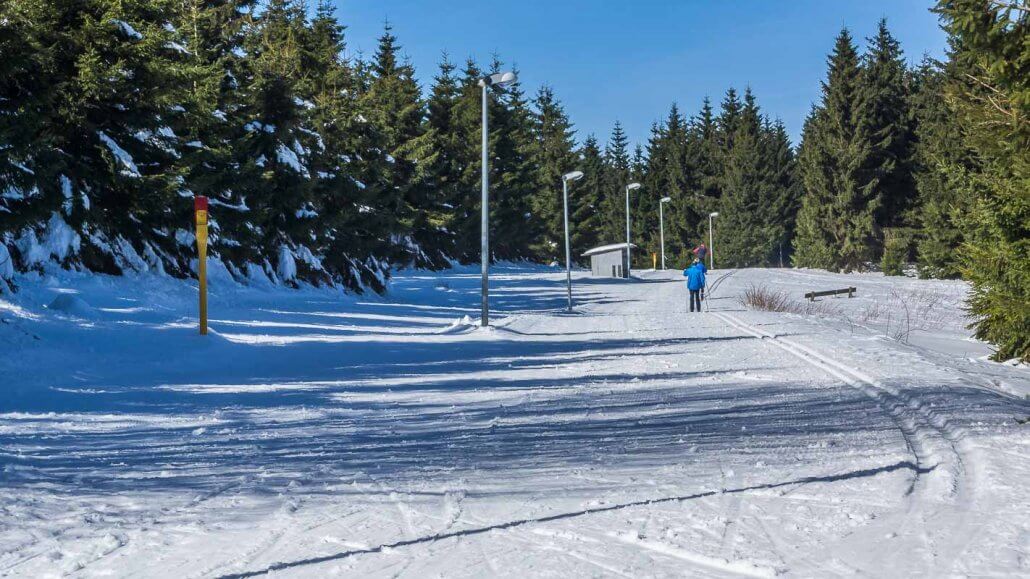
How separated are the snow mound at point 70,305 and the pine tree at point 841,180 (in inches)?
2190

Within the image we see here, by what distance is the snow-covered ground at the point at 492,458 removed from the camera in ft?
13.2

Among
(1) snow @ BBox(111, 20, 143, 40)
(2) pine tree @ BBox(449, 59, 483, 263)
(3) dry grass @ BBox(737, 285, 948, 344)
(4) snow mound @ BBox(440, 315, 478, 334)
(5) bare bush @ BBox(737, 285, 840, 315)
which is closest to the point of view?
(1) snow @ BBox(111, 20, 143, 40)

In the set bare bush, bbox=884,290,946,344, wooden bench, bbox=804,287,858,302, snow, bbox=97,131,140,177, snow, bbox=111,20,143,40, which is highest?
snow, bbox=111,20,143,40

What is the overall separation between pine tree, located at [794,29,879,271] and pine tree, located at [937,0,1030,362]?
48.2 m

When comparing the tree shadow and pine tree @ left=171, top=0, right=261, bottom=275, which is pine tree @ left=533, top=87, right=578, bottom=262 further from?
the tree shadow

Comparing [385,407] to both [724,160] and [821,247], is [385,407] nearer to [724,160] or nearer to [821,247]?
[821,247]

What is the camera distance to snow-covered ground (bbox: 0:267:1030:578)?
404cm

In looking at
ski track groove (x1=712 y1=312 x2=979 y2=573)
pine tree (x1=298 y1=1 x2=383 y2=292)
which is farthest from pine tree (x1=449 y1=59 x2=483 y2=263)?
ski track groove (x1=712 y1=312 x2=979 y2=573)

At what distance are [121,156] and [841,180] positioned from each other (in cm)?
5450

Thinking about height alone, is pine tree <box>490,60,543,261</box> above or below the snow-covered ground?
above

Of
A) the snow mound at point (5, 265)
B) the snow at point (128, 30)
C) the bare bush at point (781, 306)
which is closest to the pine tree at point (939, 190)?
the bare bush at point (781, 306)

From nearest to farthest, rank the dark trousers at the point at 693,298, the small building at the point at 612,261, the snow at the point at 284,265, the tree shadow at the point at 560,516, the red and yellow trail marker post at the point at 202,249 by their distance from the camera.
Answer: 1. the tree shadow at the point at 560,516
2. the red and yellow trail marker post at the point at 202,249
3. the dark trousers at the point at 693,298
4. the snow at the point at 284,265
5. the small building at the point at 612,261

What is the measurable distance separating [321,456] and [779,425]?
3928 millimetres

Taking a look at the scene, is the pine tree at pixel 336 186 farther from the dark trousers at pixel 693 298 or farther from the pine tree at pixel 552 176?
the pine tree at pixel 552 176
